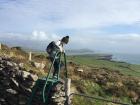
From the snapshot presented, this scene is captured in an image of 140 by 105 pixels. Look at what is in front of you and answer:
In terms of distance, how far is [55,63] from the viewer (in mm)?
19453

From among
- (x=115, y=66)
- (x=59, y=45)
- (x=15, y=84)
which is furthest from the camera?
(x=115, y=66)

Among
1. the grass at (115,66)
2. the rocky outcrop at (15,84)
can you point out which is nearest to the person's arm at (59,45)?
the rocky outcrop at (15,84)

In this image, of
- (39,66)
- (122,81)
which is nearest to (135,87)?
(122,81)

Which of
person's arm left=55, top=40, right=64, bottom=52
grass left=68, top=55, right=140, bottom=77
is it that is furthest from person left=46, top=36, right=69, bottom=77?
grass left=68, top=55, right=140, bottom=77

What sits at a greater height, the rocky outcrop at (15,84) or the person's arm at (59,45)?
the person's arm at (59,45)

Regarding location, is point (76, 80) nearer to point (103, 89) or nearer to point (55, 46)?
point (103, 89)

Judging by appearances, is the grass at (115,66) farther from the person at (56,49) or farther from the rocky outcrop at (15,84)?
the person at (56,49)

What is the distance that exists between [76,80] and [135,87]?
11.5ft

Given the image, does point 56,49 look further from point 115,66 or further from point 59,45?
point 115,66

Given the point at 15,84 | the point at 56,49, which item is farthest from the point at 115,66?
the point at 56,49

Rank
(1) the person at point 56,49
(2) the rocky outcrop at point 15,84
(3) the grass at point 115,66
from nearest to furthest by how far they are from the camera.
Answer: (1) the person at point 56,49
(2) the rocky outcrop at point 15,84
(3) the grass at point 115,66

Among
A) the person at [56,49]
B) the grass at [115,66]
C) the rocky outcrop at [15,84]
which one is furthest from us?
the grass at [115,66]

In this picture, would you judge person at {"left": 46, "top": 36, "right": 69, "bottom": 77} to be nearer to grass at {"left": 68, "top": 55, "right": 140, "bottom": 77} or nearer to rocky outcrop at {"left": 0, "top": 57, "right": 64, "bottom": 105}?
rocky outcrop at {"left": 0, "top": 57, "right": 64, "bottom": 105}

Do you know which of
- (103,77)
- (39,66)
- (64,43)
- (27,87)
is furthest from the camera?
(103,77)
